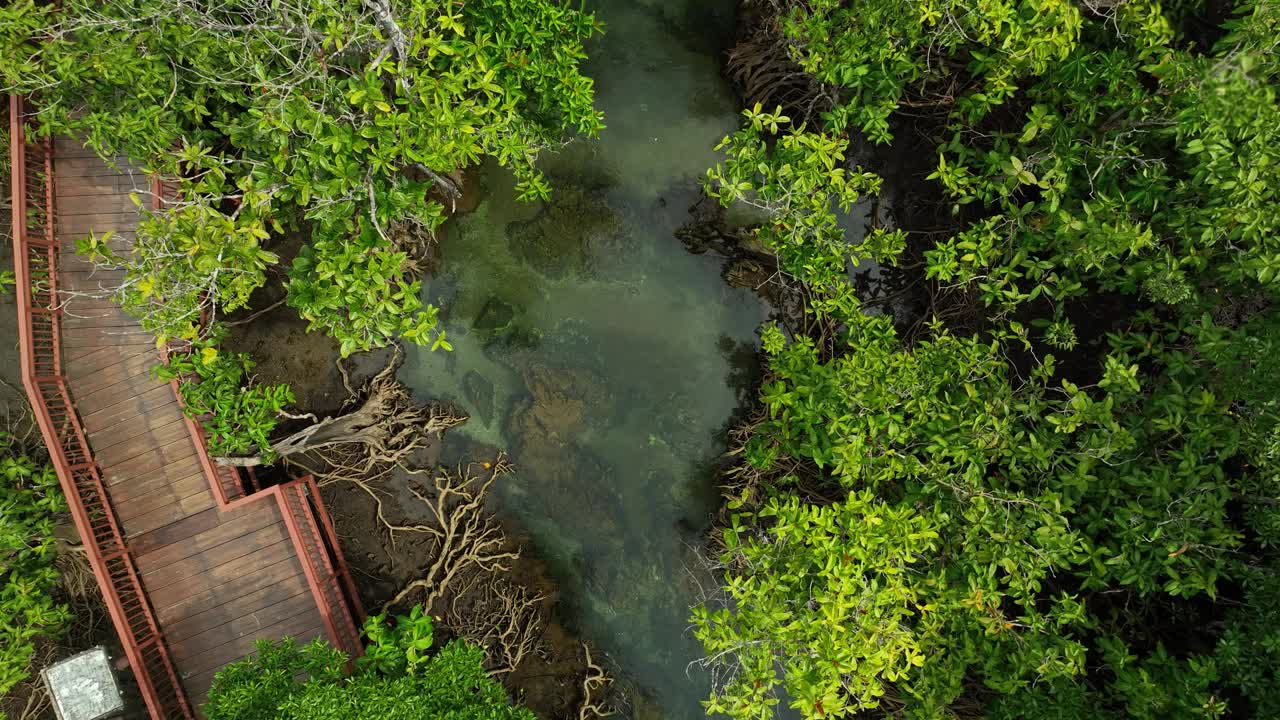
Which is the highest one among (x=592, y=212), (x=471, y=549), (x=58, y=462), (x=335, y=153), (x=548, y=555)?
(x=335, y=153)

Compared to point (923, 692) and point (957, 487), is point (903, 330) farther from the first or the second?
point (923, 692)

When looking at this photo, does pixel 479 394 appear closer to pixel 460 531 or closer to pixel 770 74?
pixel 460 531

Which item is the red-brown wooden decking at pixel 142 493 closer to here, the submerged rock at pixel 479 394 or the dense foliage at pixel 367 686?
the dense foliage at pixel 367 686

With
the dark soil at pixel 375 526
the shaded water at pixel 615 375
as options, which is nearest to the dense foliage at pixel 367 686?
the dark soil at pixel 375 526

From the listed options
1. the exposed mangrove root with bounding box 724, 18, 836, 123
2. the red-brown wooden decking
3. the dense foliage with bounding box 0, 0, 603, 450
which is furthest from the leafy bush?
the exposed mangrove root with bounding box 724, 18, 836, 123

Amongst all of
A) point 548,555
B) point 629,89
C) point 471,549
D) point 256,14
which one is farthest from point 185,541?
point 629,89

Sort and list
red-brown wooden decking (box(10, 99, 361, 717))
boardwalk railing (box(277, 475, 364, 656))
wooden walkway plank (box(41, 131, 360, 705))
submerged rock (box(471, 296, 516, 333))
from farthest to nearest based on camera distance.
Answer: submerged rock (box(471, 296, 516, 333)) → boardwalk railing (box(277, 475, 364, 656)) → wooden walkway plank (box(41, 131, 360, 705)) → red-brown wooden decking (box(10, 99, 361, 717))

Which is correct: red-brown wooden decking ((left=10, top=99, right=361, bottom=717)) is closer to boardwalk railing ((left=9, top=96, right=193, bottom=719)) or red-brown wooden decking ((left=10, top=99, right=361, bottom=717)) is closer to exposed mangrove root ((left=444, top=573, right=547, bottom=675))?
boardwalk railing ((left=9, top=96, right=193, bottom=719))
